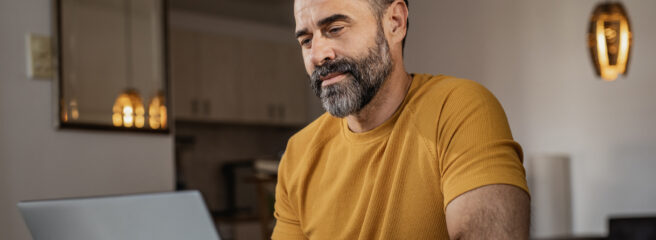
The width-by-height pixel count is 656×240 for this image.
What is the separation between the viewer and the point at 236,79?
7000 mm

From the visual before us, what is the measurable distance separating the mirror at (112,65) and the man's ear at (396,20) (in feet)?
3.89

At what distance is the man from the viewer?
1.07 m

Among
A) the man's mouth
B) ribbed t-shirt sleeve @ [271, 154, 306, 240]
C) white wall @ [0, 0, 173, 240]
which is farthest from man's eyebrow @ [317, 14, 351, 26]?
white wall @ [0, 0, 173, 240]

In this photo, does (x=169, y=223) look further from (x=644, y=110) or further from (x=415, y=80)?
(x=644, y=110)

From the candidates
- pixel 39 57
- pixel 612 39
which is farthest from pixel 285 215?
pixel 612 39

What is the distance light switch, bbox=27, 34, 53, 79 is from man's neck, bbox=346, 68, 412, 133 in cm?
111

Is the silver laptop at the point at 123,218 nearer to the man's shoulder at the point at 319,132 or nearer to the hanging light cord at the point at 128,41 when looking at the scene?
the man's shoulder at the point at 319,132

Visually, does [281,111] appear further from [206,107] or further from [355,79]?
[355,79]

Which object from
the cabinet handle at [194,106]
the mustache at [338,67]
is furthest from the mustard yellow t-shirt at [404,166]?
the cabinet handle at [194,106]

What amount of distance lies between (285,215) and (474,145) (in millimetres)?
574

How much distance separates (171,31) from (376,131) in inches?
213

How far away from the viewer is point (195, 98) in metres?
6.68

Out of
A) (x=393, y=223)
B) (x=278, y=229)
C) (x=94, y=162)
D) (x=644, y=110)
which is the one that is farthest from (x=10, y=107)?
(x=644, y=110)

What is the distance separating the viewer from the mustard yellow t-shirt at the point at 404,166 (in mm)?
1111
